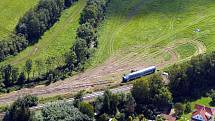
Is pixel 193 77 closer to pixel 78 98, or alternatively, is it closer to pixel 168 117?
pixel 168 117

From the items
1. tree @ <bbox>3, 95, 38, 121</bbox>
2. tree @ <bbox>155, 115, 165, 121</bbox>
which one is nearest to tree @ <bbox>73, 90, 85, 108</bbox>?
tree @ <bbox>3, 95, 38, 121</bbox>

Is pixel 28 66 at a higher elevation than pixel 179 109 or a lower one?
higher

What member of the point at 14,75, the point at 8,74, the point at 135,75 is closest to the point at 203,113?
the point at 135,75

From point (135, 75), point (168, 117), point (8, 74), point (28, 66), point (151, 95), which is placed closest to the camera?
point (168, 117)

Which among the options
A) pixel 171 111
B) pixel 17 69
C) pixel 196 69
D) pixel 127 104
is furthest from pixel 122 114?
pixel 17 69

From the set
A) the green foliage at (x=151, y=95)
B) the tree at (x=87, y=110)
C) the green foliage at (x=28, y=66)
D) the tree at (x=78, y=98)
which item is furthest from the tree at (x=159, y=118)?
the green foliage at (x=28, y=66)

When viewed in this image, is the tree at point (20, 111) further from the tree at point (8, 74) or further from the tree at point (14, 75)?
the tree at point (8, 74)

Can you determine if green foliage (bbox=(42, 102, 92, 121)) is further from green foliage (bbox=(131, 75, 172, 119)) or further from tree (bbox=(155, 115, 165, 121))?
tree (bbox=(155, 115, 165, 121))
